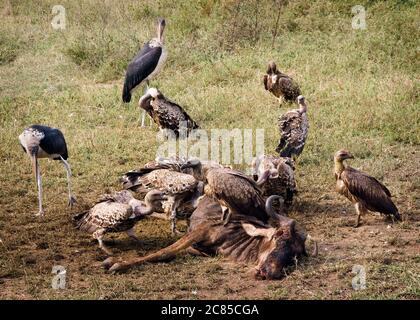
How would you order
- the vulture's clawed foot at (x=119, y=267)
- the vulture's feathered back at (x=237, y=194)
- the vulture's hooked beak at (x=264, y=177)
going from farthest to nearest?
the vulture's hooked beak at (x=264, y=177) → the vulture's feathered back at (x=237, y=194) → the vulture's clawed foot at (x=119, y=267)

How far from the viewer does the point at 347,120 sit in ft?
34.0

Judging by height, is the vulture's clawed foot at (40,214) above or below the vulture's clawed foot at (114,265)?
above

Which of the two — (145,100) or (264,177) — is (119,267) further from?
(145,100)

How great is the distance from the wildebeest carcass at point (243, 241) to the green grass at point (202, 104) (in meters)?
0.13

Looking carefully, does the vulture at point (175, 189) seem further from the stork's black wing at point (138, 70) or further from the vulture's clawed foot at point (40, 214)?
the stork's black wing at point (138, 70)

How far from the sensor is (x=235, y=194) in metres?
7.11

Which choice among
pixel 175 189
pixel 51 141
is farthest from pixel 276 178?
pixel 51 141

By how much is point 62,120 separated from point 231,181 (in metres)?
4.55

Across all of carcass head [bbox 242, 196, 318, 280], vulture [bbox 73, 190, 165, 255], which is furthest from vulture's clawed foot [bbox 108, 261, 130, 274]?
carcass head [bbox 242, 196, 318, 280]

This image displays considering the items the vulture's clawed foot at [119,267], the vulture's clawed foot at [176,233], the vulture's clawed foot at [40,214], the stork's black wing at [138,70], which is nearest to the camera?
the vulture's clawed foot at [119,267]

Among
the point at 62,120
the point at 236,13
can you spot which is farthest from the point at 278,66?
the point at 62,120

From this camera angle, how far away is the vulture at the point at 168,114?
33.6 ft

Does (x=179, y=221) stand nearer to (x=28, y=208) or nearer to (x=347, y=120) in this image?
(x=28, y=208)

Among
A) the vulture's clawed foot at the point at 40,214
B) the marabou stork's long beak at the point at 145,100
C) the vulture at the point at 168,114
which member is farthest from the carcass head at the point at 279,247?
the marabou stork's long beak at the point at 145,100
